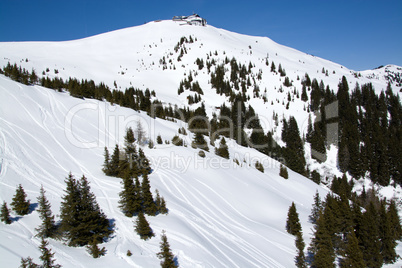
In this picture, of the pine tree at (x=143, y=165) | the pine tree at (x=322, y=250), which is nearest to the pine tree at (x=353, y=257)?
the pine tree at (x=322, y=250)

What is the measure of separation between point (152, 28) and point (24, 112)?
422 ft

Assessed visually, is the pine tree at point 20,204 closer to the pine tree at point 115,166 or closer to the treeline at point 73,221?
the treeline at point 73,221

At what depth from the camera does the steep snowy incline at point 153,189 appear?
13.5 metres

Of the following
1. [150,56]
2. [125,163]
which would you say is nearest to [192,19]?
[150,56]

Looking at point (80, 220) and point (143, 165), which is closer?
point (80, 220)

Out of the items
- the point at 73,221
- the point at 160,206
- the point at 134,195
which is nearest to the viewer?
the point at 73,221

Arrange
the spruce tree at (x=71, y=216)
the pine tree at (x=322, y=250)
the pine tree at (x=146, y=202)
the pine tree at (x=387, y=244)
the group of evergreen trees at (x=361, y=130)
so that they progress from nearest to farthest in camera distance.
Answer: the spruce tree at (x=71, y=216), the pine tree at (x=146, y=202), the pine tree at (x=322, y=250), the pine tree at (x=387, y=244), the group of evergreen trees at (x=361, y=130)

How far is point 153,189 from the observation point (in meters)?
21.4

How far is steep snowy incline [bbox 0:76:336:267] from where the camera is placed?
13.5 meters

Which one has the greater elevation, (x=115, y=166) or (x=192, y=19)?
(x=192, y=19)

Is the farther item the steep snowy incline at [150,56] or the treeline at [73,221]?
the steep snowy incline at [150,56]

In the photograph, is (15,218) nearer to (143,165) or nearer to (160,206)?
(160,206)

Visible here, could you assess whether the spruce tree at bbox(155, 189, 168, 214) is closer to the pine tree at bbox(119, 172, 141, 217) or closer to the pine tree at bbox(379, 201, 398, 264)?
the pine tree at bbox(119, 172, 141, 217)

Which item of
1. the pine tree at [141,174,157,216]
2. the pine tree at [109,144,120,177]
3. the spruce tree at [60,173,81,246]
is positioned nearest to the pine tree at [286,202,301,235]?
the pine tree at [141,174,157,216]
